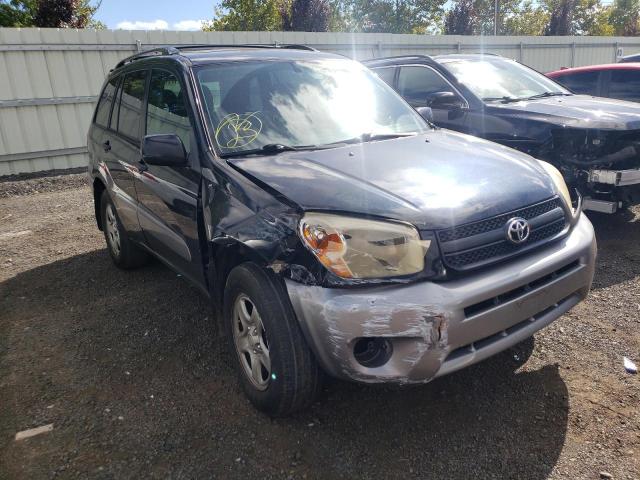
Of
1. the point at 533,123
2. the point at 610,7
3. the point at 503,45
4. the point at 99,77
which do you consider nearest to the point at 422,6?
the point at 610,7

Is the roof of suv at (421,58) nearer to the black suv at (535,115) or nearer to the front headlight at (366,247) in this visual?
the black suv at (535,115)

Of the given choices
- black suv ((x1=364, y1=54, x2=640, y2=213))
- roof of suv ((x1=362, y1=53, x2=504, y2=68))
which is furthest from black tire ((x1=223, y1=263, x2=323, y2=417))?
roof of suv ((x1=362, y1=53, x2=504, y2=68))

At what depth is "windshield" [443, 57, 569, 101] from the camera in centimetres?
573

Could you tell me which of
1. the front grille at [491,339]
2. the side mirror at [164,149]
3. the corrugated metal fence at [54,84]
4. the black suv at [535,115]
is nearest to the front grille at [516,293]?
the front grille at [491,339]

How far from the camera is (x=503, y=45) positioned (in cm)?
1453

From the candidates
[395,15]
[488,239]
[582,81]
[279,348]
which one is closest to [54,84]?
[582,81]

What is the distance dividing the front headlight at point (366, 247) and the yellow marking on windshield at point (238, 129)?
98cm

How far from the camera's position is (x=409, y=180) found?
2557 millimetres

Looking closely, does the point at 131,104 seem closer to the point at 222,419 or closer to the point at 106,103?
the point at 106,103

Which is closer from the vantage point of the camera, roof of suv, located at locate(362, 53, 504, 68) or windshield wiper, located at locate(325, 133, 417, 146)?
windshield wiper, located at locate(325, 133, 417, 146)

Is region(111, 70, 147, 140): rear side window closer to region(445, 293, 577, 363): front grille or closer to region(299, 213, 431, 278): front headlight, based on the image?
region(299, 213, 431, 278): front headlight

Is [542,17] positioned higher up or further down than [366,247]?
higher up

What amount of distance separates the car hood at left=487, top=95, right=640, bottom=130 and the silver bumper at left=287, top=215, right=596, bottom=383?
292 cm

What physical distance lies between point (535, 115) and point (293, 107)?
2879 mm
